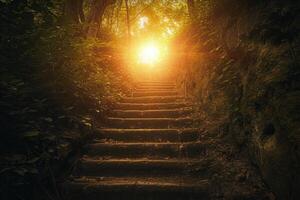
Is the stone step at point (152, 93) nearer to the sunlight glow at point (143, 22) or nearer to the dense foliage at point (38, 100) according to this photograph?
the dense foliage at point (38, 100)

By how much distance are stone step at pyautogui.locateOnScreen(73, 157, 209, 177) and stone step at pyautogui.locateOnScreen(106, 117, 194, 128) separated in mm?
1423

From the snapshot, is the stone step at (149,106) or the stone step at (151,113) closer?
the stone step at (151,113)

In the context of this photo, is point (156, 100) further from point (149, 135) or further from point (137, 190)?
point (137, 190)

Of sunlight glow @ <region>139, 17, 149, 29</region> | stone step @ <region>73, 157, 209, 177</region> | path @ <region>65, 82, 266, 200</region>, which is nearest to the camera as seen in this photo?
path @ <region>65, 82, 266, 200</region>

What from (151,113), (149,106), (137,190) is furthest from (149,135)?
(149,106)

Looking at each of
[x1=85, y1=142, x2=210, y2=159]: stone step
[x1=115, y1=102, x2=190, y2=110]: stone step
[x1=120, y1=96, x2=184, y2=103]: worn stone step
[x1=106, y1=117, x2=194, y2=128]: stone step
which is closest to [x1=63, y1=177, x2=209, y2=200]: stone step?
[x1=85, y1=142, x2=210, y2=159]: stone step

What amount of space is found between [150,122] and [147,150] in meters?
1.15

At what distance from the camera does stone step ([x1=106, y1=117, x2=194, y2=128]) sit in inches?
217

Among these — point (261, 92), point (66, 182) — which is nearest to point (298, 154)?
point (261, 92)

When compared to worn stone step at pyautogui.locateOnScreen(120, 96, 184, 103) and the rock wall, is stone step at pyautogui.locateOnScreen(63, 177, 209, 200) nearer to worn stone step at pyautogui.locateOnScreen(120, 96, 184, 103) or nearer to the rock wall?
the rock wall

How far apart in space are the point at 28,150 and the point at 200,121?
3.28 metres

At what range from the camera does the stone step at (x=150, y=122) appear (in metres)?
5.50

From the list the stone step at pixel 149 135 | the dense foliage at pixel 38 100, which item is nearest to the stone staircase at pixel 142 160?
the stone step at pixel 149 135

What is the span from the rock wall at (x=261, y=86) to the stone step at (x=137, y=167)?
86 centimetres
